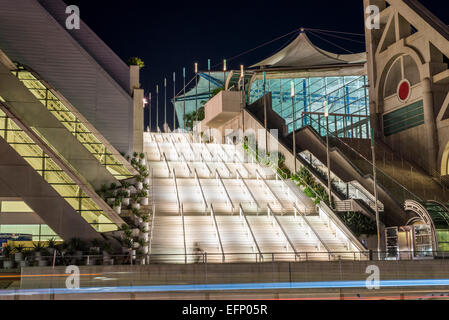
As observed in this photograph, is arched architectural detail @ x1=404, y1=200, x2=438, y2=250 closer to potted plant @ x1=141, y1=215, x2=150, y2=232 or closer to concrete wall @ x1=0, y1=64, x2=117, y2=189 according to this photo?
potted plant @ x1=141, y1=215, x2=150, y2=232

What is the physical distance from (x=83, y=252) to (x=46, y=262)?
5558mm

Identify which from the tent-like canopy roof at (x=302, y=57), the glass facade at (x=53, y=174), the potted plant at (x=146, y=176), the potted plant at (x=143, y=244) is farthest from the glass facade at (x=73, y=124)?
the tent-like canopy roof at (x=302, y=57)

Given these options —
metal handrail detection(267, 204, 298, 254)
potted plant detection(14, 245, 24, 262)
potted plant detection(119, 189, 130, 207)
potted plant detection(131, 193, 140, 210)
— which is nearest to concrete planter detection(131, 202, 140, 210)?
potted plant detection(131, 193, 140, 210)

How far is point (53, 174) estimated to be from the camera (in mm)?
27469

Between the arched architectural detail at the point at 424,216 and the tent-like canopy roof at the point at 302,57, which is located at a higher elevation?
the tent-like canopy roof at the point at 302,57

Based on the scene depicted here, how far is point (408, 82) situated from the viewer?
4619 centimetres

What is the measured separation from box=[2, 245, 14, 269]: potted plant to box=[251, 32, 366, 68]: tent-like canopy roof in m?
45.9

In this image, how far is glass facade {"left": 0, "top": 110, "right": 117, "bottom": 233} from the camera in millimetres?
27094

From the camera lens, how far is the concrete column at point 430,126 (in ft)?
139

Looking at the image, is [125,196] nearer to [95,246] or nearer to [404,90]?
[95,246]

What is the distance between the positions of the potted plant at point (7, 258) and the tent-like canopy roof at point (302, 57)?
4589cm

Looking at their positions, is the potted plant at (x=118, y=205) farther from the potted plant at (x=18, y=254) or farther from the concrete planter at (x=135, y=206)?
the potted plant at (x=18, y=254)
